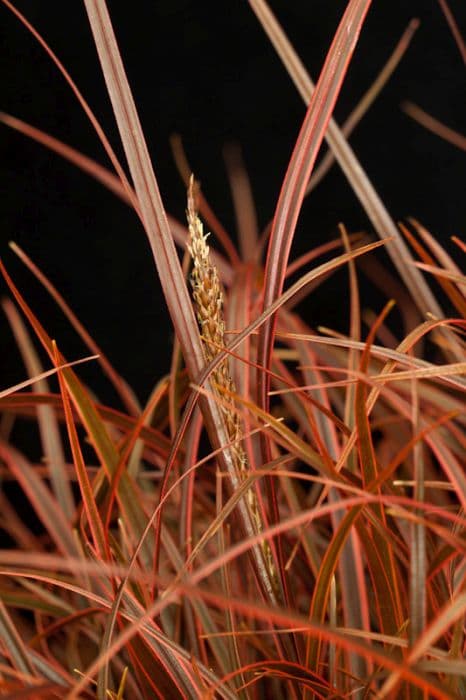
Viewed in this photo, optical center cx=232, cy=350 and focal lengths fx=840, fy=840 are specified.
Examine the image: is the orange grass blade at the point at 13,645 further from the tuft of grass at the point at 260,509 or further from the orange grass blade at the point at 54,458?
the orange grass blade at the point at 54,458

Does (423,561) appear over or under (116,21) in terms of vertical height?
under

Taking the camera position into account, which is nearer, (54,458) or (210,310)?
(210,310)

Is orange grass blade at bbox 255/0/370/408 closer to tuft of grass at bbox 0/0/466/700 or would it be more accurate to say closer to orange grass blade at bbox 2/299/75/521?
tuft of grass at bbox 0/0/466/700

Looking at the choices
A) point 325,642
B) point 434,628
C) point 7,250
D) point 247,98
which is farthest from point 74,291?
point 434,628

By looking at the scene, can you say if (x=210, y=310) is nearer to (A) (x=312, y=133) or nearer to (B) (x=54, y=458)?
(A) (x=312, y=133)

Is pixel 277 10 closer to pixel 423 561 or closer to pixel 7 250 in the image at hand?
pixel 7 250

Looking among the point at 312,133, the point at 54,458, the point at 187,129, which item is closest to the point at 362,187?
the point at 312,133

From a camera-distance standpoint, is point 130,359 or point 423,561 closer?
point 423,561

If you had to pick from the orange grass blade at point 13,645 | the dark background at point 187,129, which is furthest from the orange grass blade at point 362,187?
the dark background at point 187,129
